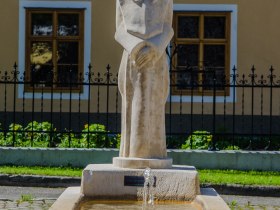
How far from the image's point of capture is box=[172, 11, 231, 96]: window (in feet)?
61.5

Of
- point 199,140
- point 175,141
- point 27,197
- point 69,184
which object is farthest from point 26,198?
point 175,141

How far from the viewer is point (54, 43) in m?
19.0

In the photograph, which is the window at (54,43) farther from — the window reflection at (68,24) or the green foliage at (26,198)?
the green foliage at (26,198)

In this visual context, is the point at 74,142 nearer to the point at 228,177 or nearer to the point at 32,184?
the point at 32,184

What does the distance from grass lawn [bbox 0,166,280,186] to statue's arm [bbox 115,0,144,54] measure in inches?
179

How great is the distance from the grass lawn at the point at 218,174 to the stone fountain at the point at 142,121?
430cm

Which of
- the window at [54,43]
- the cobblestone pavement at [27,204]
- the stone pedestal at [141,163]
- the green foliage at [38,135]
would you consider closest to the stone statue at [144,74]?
the stone pedestal at [141,163]

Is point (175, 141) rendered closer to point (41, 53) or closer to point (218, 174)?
point (218, 174)

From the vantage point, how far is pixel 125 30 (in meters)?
7.59

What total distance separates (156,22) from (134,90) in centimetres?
66

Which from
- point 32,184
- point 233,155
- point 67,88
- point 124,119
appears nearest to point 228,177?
point 233,155

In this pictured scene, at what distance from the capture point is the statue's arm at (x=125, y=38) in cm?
749

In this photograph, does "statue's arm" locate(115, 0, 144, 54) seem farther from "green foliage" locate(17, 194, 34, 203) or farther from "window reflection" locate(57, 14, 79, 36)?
"window reflection" locate(57, 14, 79, 36)

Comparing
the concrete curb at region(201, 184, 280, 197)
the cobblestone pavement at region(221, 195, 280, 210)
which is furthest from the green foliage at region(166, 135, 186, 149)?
the cobblestone pavement at region(221, 195, 280, 210)
